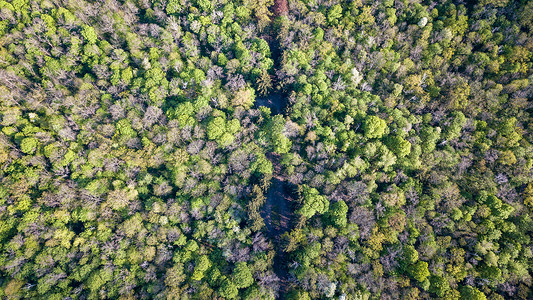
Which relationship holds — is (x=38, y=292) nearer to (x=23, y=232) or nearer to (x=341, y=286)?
(x=23, y=232)

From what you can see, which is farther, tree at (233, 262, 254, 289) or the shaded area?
the shaded area

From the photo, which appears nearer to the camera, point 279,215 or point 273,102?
point 279,215

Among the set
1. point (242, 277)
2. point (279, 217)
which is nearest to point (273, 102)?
point (279, 217)

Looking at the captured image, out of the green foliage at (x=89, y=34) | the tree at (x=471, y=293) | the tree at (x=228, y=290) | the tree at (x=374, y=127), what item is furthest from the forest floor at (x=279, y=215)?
the green foliage at (x=89, y=34)

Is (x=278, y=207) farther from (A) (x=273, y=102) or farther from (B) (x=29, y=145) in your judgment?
(B) (x=29, y=145)

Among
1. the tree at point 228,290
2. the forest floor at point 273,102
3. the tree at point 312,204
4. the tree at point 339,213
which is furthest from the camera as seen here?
the forest floor at point 273,102

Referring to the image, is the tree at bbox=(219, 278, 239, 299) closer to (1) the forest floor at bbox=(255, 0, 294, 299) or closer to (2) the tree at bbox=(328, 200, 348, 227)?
(1) the forest floor at bbox=(255, 0, 294, 299)

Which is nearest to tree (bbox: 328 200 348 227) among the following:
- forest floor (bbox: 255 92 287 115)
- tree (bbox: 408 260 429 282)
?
tree (bbox: 408 260 429 282)

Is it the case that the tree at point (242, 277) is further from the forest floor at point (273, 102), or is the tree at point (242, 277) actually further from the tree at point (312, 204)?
the forest floor at point (273, 102)
